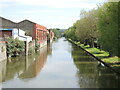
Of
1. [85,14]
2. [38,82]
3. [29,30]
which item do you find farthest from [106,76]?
[29,30]

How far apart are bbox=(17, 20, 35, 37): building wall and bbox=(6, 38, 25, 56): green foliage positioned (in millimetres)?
14219

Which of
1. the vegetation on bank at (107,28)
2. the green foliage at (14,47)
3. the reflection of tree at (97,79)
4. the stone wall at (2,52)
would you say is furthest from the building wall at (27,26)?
the reflection of tree at (97,79)

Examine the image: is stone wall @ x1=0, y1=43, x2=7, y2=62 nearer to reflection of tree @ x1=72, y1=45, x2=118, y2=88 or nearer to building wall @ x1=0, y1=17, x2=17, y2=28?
reflection of tree @ x1=72, y1=45, x2=118, y2=88

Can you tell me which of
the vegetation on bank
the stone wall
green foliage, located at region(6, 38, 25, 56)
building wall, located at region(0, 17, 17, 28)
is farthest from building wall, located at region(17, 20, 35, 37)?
the stone wall

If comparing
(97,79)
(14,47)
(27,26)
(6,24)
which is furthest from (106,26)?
(6,24)

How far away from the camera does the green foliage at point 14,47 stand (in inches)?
992

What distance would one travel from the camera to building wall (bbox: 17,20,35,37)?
41.8 metres

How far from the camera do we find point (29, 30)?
138 feet

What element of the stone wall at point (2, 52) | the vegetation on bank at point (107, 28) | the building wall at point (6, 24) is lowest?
the stone wall at point (2, 52)

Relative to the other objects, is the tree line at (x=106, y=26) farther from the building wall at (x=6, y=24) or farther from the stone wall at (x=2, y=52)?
the building wall at (x=6, y=24)

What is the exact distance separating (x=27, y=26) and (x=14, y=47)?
16390 mm

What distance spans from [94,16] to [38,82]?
21.8 metres

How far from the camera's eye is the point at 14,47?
85.3ft

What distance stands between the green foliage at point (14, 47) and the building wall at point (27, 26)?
1422 centimetres
